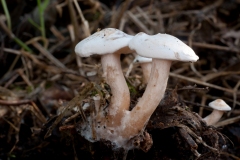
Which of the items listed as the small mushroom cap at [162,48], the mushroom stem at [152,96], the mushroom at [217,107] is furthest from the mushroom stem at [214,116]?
the small mushroom cap at [162,48]

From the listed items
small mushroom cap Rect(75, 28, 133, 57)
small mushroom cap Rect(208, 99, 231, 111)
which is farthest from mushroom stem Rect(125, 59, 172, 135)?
small mushroom cap Rect(208, 99, 231, 111)

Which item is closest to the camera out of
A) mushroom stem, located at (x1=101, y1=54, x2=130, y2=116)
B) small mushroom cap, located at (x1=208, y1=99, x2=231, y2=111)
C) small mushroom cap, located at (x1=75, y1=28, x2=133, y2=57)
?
small mushroom cap, located at (x1=75, y1=28, x2=133, y2=57)

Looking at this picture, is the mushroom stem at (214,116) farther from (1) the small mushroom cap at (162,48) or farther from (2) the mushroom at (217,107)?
(1) the small mushroom cap at (162,48)

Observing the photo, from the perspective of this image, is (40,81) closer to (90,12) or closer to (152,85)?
(90,12)

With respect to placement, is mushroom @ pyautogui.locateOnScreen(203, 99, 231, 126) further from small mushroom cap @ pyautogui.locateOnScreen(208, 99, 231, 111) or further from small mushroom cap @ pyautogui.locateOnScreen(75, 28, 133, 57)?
small mushroom cap @ pyautogui.locateOnScreen(75, 28, 133, 57)

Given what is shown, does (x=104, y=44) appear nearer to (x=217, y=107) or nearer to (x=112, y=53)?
(x=112, y=53)

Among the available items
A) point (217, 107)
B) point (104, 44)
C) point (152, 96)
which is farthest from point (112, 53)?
point (217, 107)

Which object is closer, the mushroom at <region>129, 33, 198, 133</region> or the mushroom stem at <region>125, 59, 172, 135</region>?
the mushroom at <region>129, 33, 198, 133</region>
